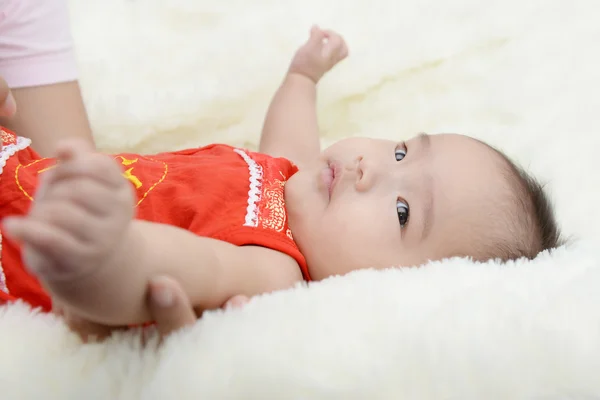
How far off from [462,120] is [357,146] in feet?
1.03

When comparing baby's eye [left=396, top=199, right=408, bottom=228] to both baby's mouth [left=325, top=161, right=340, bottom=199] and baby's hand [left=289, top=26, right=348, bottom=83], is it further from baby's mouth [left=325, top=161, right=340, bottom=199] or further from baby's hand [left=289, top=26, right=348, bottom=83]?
baby's hand [left=289, top=26, right=348, bottom=83]

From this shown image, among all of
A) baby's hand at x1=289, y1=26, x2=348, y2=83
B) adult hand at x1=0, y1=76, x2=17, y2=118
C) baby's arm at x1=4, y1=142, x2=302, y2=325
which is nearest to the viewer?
baby's arm at x1=4, y1=142, x2=302, y2=325

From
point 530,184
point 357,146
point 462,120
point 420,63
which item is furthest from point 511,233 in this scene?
point 420,63

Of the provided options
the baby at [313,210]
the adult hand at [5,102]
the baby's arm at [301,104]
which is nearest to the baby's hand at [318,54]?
the baby's arm at [301,104]

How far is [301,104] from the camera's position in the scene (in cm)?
101

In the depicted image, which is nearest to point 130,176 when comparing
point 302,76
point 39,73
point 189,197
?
point 189,197

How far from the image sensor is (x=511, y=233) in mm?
657

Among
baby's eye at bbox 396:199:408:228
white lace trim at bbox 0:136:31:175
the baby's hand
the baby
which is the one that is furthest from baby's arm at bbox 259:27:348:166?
white lace trim at bbox 0:136:31:175

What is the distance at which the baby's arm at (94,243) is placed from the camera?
1.09 ft

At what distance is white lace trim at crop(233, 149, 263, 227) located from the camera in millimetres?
648

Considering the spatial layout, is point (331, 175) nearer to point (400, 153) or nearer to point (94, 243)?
point (400, 153)

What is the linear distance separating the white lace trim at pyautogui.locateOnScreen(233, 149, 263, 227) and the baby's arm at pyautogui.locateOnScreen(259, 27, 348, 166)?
161mm

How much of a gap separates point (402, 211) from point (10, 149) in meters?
0.43

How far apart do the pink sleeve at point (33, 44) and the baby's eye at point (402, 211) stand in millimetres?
530
